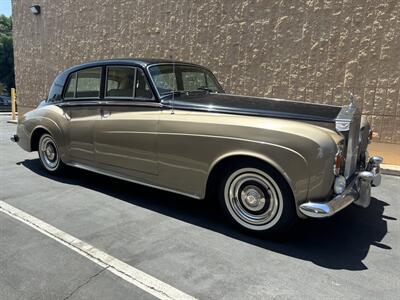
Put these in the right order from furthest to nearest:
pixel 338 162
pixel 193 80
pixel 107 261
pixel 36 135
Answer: pixel 36 135 < pixel 193 80 < pixel 338 162 < pixel 107 261

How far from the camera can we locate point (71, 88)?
5641 mm

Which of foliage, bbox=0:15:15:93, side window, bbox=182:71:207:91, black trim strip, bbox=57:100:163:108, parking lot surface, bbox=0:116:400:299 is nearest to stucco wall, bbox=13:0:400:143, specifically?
parking lot surface, bbox=0:116:400:299

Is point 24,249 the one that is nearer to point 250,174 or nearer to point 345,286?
point 250,174

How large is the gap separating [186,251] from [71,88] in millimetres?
3362

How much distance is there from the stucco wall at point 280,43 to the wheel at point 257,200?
13.7ft

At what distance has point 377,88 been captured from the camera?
6836 millimetres

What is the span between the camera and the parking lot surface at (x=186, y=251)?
2.88 m

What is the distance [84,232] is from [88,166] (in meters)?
1.61

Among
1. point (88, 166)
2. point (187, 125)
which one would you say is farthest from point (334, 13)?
point (88, 166)

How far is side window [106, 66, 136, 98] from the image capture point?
186 inches

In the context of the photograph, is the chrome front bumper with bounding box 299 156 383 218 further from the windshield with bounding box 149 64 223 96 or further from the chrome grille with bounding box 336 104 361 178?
the windshield with bounding box 149 64 223 96

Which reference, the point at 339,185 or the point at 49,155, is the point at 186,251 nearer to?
the point at 339,185

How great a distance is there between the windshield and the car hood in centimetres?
18

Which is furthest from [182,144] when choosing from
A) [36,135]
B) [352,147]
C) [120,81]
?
[36,135]
